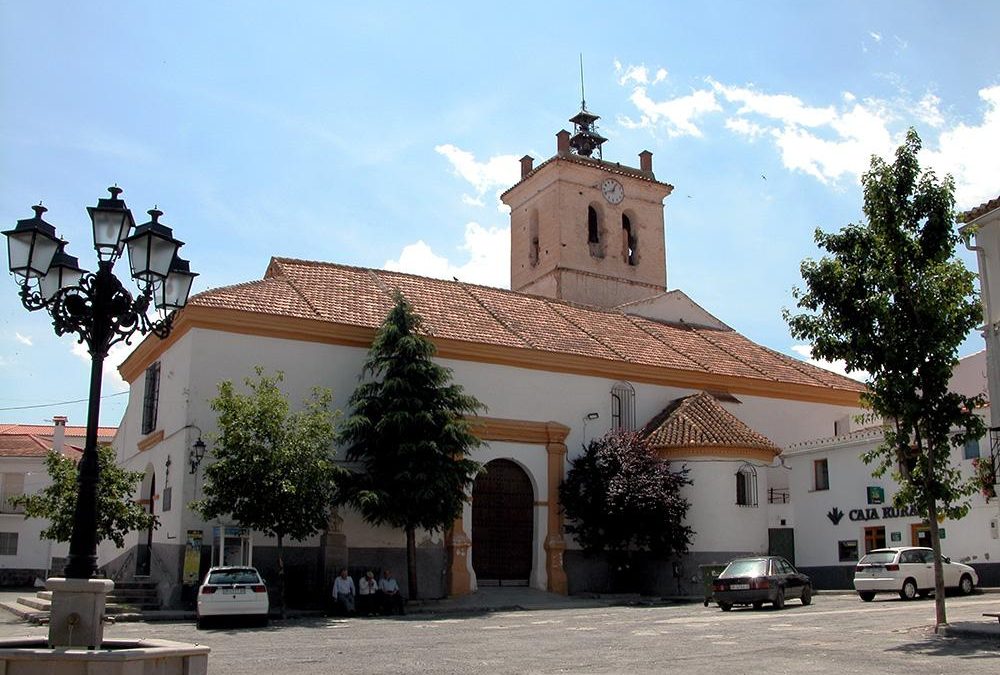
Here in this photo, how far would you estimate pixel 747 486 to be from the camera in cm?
3219

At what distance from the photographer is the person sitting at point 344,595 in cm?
2495

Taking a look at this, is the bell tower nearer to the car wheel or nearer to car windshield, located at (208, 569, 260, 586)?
the car wheel

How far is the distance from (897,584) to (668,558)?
8004 millimetres

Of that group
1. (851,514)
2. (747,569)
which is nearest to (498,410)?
(747,569)

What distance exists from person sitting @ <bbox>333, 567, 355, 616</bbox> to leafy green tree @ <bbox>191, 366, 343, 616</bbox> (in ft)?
4.40

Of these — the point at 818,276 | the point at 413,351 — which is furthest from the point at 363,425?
the point at 818,276

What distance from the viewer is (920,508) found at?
18.0 meters

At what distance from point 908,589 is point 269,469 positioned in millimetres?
16320

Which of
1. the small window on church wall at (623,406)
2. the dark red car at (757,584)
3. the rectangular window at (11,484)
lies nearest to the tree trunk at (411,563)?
the dark red car at (757,584)

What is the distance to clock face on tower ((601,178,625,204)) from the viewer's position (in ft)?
159

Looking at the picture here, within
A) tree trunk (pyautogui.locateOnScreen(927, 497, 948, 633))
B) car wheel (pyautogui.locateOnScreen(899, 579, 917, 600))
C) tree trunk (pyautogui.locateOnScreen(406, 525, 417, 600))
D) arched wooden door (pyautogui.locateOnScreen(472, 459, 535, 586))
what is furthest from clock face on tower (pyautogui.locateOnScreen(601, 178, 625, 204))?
tree trunk (pyautogui.locateOnScreen(927, 497, 948, 633))

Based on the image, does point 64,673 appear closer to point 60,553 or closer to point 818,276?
point 818,276

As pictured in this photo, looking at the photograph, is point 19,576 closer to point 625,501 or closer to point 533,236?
point 533,236

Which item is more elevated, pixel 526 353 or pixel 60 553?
pixel 526 353
